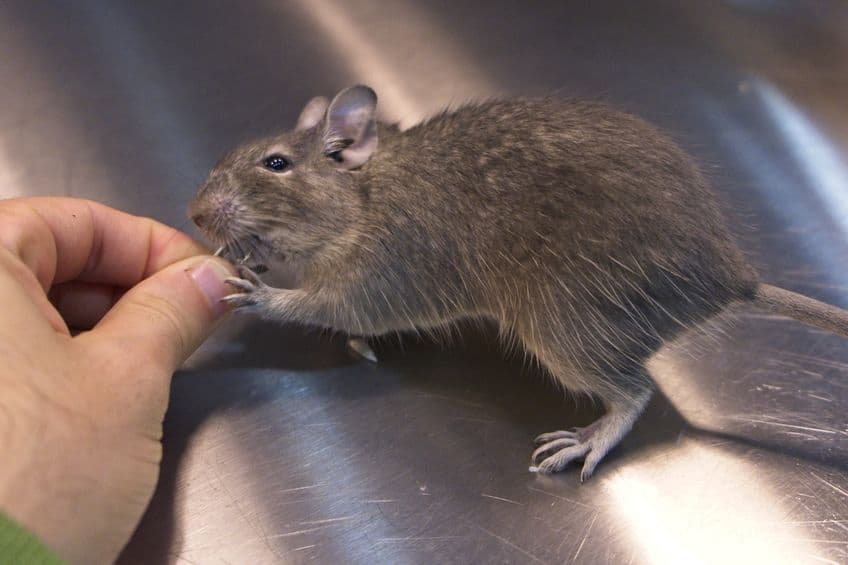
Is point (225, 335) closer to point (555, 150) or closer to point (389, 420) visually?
point (389, 420)

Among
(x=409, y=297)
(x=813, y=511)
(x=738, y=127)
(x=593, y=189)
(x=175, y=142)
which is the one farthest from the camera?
(x=738, y=127)

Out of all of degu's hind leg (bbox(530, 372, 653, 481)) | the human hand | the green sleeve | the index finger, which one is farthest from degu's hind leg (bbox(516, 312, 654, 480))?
the green sleeve

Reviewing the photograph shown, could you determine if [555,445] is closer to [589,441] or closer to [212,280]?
[589,441]

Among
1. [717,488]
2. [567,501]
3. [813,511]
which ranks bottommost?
[813,511]

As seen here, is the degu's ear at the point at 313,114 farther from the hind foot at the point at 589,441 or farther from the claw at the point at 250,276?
the hind foot at the point at 589,441

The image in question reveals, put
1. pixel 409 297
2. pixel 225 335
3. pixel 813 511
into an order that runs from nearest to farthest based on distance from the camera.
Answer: pixel 813 511 → pixel 409 297 → pixel 225 335

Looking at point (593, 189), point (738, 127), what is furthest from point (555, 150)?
point (738, 127)
